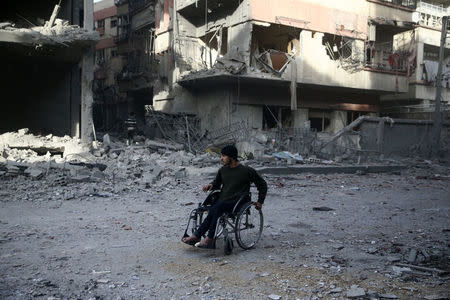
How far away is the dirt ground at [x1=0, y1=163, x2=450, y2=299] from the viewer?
161 inches

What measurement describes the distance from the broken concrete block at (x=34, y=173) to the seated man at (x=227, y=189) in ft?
22.0

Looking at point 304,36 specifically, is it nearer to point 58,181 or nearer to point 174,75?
point 174,75

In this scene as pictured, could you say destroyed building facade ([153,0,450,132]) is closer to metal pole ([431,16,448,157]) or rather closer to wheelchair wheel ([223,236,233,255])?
metal pole ([431,16,448,157])

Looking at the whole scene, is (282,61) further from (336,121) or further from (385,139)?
(385,139)

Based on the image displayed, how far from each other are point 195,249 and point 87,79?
10556 mm

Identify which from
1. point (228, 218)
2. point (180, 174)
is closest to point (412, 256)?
point (228, 218)

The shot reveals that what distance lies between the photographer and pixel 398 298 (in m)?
3.87

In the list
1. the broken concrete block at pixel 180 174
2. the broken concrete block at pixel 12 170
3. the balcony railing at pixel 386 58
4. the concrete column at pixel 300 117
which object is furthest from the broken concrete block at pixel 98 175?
the balcony railing at pixel 386 58

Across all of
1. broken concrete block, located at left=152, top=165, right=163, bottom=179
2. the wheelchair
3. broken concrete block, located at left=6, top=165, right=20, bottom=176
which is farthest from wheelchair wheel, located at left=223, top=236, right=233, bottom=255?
broken concrete block, located at left=6, top=165, right=20, bottom=176

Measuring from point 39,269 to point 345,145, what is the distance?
15.3m

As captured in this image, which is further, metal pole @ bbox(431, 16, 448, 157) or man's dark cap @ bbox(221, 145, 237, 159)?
metal pole @ bbox(431, 16, 448, 157)

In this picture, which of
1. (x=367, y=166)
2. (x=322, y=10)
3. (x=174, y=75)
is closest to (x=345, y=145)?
(x=367, y=166)

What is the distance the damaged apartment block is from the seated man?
13691 mm

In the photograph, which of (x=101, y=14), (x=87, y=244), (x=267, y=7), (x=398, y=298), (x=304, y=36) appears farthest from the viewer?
(x=101, y=14)
